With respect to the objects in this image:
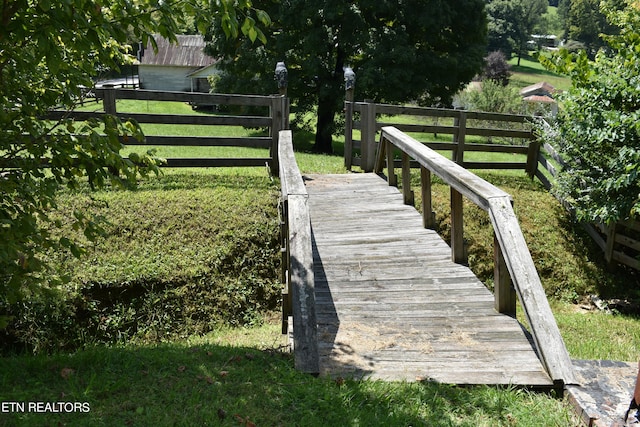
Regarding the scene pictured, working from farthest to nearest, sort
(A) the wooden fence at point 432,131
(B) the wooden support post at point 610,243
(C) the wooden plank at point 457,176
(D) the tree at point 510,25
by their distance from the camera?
(D) the tree at point 510,25
(A) the wooden fence at point 432,131
(B) the wooden support post at point 610,243
(C) the wooden plank at point 457,176

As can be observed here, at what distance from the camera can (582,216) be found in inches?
343

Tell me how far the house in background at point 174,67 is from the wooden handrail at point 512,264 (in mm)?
44947

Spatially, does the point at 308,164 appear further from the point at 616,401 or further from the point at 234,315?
the point at 616,401

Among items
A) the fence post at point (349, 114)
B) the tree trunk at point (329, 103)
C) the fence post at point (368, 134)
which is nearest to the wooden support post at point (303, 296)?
the fence post at point (368, 134)

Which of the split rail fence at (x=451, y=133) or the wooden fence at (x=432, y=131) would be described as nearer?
the split rail fence at (x=451, y=133)

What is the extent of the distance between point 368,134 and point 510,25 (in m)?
95.4

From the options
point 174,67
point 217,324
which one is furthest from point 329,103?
point 174,67

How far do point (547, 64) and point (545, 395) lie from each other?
6543mm

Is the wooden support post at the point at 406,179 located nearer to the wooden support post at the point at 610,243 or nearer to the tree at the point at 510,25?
the wooden support post at the point at 610,243

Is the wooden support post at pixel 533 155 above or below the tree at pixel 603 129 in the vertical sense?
below

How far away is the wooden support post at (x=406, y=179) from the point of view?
321 inches

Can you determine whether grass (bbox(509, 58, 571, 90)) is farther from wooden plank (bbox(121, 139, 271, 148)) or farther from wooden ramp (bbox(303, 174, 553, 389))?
wooden ramp (bbox(303, 174, 553, 389))

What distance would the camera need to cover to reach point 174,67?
164ft

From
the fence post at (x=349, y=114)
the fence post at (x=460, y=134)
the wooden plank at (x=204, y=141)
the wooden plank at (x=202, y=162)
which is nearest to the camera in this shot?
the wooden plank at (x=204, y=141)
